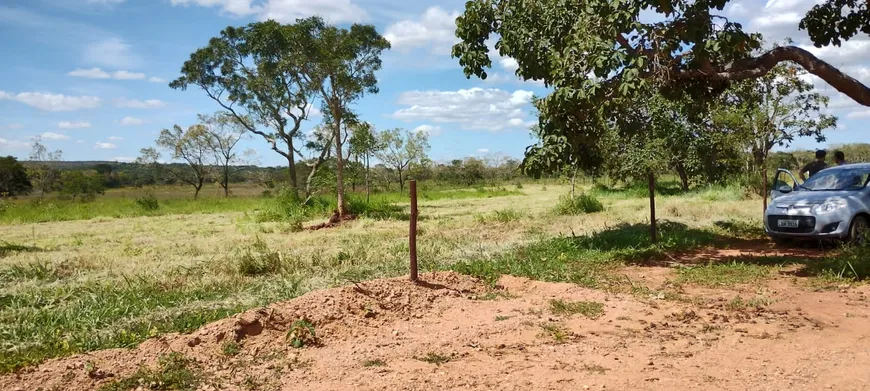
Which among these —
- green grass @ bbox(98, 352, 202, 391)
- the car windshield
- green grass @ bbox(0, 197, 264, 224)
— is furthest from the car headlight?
green grass @ bbox(0, 197, 264, 224)

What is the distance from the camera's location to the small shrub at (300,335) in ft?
15.6

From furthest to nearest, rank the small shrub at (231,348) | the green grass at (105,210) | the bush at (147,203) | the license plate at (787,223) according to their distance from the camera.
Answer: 1. the bush at (147,203)
2. the green grass at (105,210)
3. the license plate at (787,223)
4. the small shrub at (231,348)

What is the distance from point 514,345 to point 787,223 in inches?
246

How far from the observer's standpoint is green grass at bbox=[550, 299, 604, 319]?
18.0 ft

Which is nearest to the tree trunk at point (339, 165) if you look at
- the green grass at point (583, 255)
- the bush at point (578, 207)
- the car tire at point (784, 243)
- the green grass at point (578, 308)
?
the bush at point (578, 207)

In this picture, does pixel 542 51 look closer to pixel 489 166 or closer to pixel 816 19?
pixel 816 19

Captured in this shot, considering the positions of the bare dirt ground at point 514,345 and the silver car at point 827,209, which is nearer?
the bare dirt ground at point 514,345

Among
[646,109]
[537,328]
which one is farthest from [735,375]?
[646,109]

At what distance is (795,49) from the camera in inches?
281

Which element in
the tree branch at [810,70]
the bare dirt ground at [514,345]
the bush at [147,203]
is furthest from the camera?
the bush at [147,203]

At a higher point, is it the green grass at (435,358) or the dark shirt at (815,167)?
the dark shirt at (815,167)

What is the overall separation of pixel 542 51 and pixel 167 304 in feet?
21.5

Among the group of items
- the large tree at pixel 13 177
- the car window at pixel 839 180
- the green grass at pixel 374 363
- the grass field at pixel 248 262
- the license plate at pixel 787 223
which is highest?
the large tree at pixel 13 177

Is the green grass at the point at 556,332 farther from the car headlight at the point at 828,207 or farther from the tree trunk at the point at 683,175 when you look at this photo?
the tree trunk at the point at 683,175
